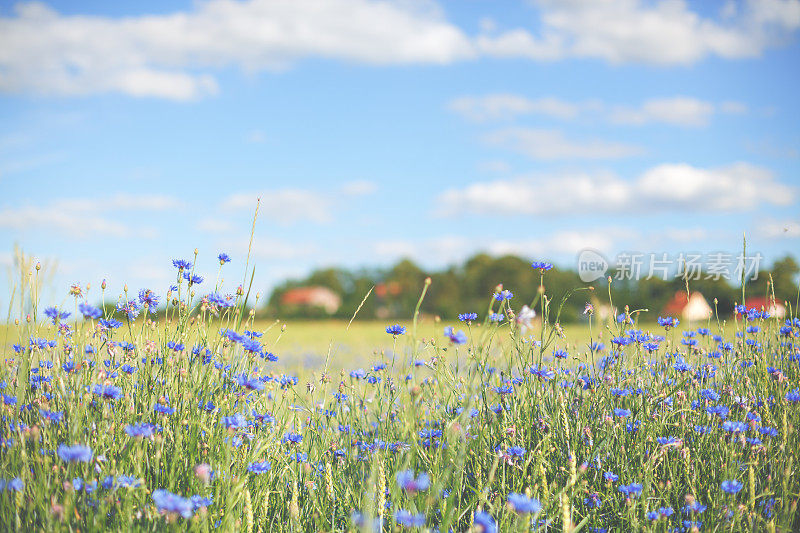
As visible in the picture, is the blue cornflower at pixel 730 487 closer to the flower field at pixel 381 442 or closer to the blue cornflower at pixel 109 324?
the flower field at pixel 381 442

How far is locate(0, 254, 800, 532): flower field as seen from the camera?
231cm

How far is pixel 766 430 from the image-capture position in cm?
283

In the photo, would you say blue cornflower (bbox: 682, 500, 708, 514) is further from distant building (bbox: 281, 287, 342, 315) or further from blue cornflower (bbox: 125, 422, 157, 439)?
distant building (bbox: 281, 287, 342, 315)

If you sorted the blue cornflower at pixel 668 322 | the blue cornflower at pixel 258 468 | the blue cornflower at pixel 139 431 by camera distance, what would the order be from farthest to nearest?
the blue cornflower at pixel 668 322, the blue cornflower at pixel 258 468, the blue cornflower at pixel 139 431

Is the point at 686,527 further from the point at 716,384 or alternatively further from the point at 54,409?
the point at 54,409

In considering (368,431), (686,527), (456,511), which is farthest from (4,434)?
(686,527)

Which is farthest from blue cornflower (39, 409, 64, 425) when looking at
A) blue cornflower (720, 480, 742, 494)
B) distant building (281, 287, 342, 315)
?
distant building (281, 287, 342, 315)

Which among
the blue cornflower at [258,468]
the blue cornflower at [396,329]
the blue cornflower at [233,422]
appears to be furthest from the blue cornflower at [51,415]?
the blue cornflower at [396,329]

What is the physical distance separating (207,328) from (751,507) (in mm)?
2723

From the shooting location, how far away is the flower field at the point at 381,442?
231 centimetres

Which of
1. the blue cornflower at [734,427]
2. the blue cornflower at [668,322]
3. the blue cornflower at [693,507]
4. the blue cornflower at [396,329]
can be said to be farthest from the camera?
the blue cornflower at [668,322]

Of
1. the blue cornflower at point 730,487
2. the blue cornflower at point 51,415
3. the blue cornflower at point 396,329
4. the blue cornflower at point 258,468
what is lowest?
→ the blue cornflower at point 258,468

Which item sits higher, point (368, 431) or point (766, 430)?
point (766, 430)

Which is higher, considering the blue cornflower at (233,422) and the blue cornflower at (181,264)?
the blue cornflower at (181,264)
